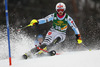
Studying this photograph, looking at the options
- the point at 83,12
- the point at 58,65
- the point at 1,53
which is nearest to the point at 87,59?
the point at 58,65

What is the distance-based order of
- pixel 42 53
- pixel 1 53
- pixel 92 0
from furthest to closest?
pixel 92 0 → pixel 1 53 → pixel 42 53

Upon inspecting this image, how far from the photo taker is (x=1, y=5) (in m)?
11.2

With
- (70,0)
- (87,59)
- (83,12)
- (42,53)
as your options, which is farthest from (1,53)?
(83,12)

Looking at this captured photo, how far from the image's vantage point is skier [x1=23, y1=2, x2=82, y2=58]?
4.59 m

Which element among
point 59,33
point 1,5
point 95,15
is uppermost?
point 1,5

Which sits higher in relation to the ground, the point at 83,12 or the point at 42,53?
the point at 83,12

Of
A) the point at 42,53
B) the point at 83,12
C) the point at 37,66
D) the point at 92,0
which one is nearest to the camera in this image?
the point at 37,66

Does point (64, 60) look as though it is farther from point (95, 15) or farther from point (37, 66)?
point (95, 15)

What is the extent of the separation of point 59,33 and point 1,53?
2.36m

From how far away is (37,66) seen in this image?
344cm

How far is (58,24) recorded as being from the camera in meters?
4.75

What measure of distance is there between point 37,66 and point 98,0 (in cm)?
950

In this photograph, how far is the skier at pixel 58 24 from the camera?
15.1 ft

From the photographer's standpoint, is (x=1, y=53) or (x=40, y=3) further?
(x=40, y=3)
